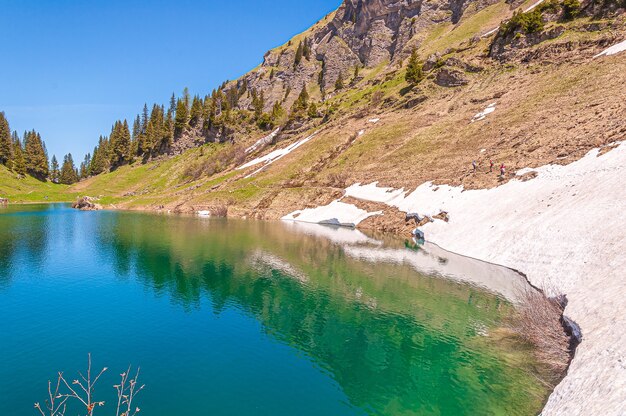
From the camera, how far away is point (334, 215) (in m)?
71.4

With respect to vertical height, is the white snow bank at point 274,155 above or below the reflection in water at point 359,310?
above

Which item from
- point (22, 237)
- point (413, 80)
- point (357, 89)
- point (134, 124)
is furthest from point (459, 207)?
point (134, 124)

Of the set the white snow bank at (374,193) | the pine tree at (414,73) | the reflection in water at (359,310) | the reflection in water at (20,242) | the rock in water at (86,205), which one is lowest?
the reflection in water at (359,310)

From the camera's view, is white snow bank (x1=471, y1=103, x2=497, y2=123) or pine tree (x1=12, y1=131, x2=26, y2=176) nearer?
white snow bank (x1=471, y1=103, x2=497, y2=123)

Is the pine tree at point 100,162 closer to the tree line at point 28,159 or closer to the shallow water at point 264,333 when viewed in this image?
the tree line at point 28,159

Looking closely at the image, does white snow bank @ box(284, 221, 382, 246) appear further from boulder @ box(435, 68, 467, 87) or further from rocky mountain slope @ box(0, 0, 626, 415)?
boulder @ box(435, 68, 467, 87)

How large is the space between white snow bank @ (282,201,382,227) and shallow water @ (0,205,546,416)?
2678 centimetres

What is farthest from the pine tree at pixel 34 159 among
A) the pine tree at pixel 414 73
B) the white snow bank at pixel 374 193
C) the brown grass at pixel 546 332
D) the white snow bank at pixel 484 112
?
the brown grass at pixel 546 332

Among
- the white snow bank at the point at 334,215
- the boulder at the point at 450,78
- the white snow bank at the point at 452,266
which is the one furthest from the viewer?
the boulder at the point at 450,78

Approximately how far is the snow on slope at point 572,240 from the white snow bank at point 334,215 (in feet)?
36.9

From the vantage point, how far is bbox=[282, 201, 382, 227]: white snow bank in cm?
6731

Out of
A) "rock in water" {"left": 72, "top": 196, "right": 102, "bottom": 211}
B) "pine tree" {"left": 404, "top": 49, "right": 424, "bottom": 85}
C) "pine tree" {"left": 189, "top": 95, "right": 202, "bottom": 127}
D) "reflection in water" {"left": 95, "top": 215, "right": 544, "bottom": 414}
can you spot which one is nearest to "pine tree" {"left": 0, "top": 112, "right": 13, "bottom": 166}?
"rock in water" {"left": 72, "top": 196, "right": 102, "bottom": 211}

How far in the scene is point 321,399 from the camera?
1434cm

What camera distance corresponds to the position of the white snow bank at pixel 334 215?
67.3m
